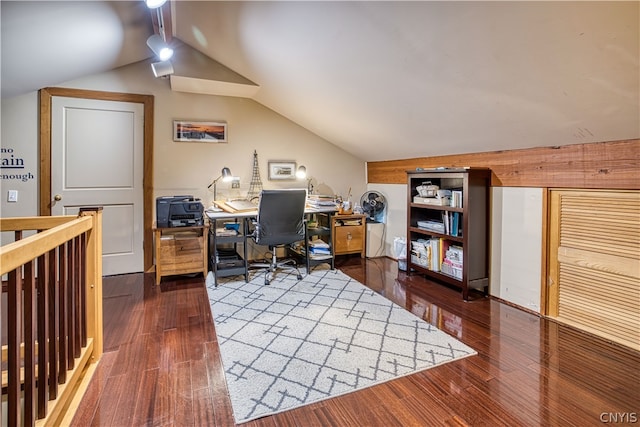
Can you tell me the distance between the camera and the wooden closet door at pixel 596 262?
2.28 meters

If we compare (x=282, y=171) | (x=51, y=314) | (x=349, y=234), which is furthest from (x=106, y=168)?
(x=349, y=234)

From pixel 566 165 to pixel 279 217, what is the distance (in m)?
2.46

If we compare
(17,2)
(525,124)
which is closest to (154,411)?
(17,2)

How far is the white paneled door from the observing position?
3.68 metres

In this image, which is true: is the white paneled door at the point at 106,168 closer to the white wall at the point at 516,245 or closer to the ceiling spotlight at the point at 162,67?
the ceiling spotlight at the point at 162,67

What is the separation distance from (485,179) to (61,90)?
433 centimetres

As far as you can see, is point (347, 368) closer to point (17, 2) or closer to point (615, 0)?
point (615, 0)

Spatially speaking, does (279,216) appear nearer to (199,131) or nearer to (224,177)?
(224,177)

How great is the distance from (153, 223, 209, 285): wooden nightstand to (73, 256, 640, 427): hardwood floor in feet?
2.68

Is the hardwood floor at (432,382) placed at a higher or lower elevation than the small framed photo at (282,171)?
lower

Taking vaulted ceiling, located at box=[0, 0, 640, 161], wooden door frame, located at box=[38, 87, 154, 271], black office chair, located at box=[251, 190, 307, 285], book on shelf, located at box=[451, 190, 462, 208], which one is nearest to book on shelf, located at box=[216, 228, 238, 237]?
black office chair, located at box=[251, 190, 307, 285]

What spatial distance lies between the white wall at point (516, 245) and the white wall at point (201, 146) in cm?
234

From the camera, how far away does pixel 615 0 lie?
143 cm

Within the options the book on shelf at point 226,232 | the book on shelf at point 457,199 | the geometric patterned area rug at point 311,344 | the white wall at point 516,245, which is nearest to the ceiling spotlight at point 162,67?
the book on shelf at point 226,232
